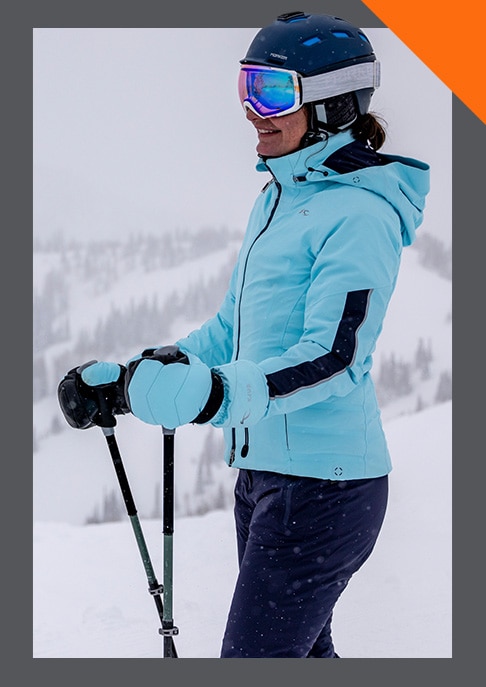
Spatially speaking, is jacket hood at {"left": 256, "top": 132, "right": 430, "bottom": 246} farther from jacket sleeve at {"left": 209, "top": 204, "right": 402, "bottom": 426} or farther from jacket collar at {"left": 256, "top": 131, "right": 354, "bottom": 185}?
jacket sleeve at {"left": 209, "top": 204, "right": 402, "bottom": 426}

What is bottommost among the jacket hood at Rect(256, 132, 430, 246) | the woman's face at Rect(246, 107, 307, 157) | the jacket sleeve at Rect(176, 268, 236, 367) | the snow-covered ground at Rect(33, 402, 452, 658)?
the snow-covered ground at Rect(33, 402, 452, 658)

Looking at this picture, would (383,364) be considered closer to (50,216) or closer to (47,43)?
(50,216)

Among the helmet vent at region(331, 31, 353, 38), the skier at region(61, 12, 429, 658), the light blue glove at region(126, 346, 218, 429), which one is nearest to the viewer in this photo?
the light blue glove at region(126, 346, 218, 429)

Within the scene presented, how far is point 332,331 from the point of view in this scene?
85.1 inches

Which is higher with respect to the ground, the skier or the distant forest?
the distant forest

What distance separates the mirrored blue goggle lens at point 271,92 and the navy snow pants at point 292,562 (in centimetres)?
102

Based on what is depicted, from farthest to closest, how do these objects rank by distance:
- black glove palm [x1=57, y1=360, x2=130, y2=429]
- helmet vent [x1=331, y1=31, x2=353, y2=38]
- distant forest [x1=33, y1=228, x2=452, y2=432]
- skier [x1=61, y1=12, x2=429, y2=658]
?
1. distant forest [x1=33, y1=228, x2=452, y2=432]
2. black glove palm [x1=57, y1=360, x2=130, y2=429]
3. helmet vent [x1=331, y1=31, x2=353, y2=38]
4. skier [x1=61, y1=12, x2=429, y2=658]

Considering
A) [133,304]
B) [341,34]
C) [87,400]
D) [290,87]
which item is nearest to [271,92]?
[290,87]

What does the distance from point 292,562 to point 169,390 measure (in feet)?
2.13


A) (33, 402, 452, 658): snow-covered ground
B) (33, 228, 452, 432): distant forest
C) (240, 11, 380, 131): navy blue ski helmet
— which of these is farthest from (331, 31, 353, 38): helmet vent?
(33, 228, 452, 432): distant forest

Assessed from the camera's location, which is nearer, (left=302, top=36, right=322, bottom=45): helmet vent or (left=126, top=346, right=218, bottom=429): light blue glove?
(left=126, top=346, right=218, bottom=429): light blue glove

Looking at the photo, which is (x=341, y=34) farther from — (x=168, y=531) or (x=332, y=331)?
(x=168, y=531)

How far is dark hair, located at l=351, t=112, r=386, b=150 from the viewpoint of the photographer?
8.27ft

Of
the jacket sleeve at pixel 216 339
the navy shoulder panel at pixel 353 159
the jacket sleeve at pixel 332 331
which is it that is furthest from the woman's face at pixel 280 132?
the jacket sleeve at pixel 216 339
